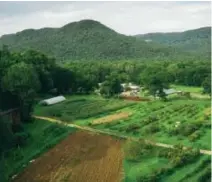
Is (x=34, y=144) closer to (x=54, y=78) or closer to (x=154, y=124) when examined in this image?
(x=154, y=124)

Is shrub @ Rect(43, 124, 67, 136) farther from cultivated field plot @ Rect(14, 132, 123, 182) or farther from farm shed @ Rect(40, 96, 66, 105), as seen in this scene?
farm shed @ Rect(40, 96, 66, 105)

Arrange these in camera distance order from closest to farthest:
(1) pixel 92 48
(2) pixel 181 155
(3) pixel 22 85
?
(2) pixel 181 155 → (3) pixel 22 85 → (1) pixel 92 48

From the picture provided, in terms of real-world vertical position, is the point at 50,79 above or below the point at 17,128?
above

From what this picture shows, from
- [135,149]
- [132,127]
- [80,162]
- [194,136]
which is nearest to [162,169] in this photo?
[135,149]

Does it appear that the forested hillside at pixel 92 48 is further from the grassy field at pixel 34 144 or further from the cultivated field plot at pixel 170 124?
the grassy field at pixel 34 144

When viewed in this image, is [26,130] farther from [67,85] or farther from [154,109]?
[67,85]

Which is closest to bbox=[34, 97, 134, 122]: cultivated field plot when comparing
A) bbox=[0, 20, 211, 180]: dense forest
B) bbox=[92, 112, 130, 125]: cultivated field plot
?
bbox=[92, 112, 130, 125]: cultivated field plot
